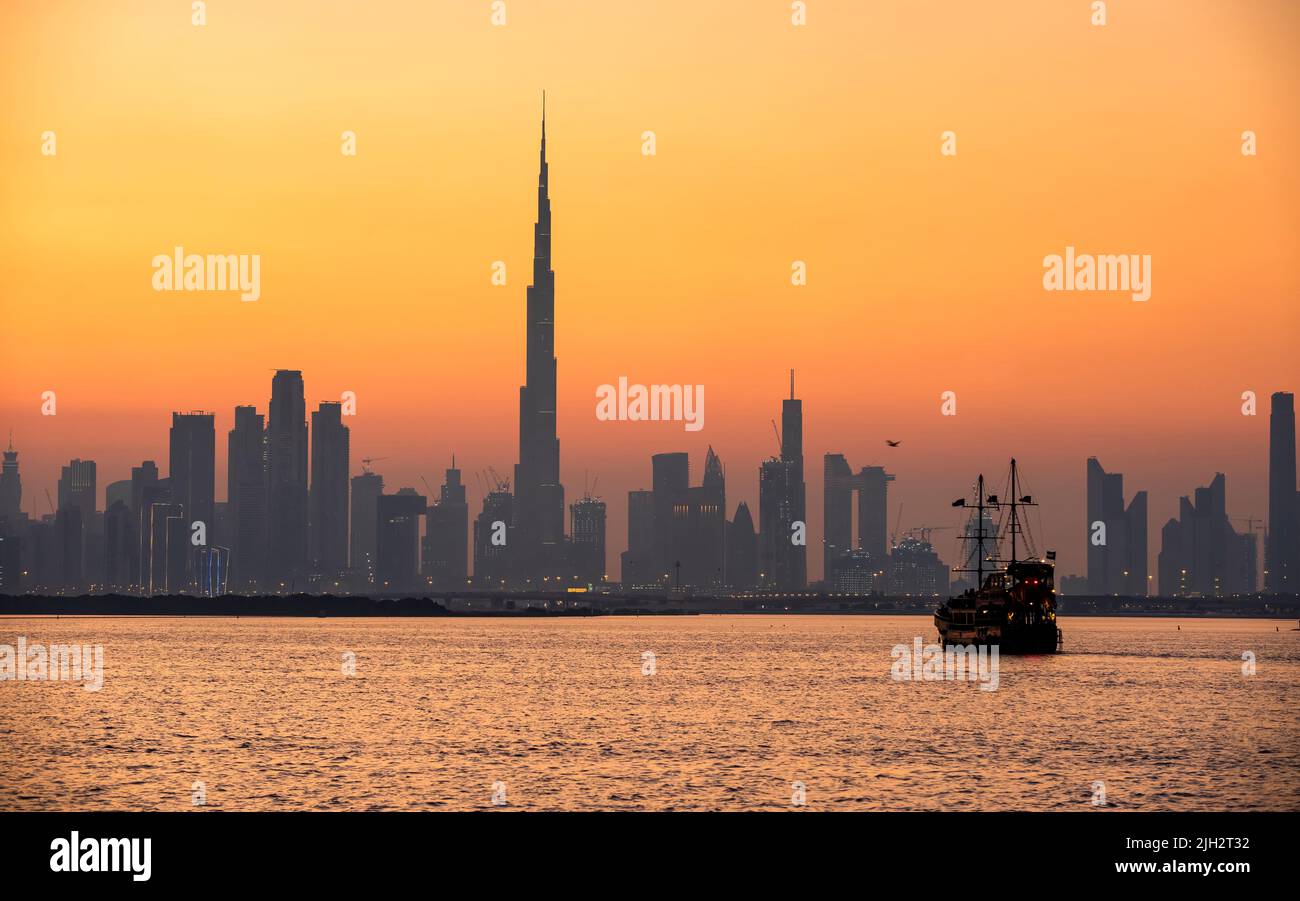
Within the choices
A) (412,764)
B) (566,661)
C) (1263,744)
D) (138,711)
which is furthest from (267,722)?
(566,661)

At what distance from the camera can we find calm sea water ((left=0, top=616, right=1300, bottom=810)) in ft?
194

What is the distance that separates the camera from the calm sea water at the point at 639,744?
2331 inches

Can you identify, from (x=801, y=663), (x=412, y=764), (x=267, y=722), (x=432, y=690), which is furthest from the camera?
(x=801, y=663)

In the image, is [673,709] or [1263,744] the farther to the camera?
[673,709]

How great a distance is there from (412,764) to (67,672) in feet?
355

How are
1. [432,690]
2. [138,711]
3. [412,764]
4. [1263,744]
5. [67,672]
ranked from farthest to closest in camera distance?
[67,672] → [432,690] → [138,711] → [1263,744] → [412,764]

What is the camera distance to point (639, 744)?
3123 inches

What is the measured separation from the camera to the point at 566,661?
194 m
